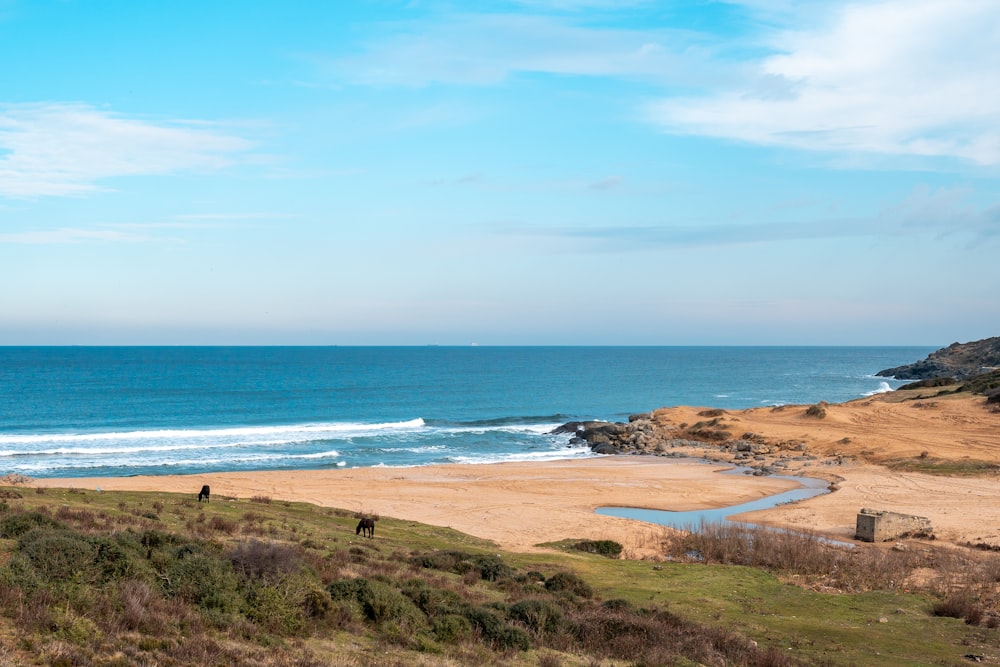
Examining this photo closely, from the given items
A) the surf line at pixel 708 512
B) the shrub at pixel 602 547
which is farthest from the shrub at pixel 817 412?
the shrub at pixel 602 547

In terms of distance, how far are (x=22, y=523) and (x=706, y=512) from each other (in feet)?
107

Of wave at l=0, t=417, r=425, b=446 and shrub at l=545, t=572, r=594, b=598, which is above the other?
shrub at l=545, t=572, r=594, b=598

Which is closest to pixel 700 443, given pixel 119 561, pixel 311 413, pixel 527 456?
pixel 527 456

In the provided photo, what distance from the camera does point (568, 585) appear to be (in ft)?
66.3

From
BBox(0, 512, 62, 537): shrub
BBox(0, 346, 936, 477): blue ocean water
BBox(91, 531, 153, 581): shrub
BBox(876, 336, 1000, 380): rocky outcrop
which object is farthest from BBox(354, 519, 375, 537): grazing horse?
Result: BBox(876, 336, 1000, 380): rocky outcrop

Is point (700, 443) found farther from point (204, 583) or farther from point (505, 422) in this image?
point (204, 583)

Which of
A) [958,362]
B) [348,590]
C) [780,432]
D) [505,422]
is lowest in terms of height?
[505,422]

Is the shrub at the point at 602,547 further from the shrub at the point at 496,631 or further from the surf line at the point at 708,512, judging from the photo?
the shrub at the point at 496,631

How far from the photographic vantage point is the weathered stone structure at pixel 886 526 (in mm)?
31250

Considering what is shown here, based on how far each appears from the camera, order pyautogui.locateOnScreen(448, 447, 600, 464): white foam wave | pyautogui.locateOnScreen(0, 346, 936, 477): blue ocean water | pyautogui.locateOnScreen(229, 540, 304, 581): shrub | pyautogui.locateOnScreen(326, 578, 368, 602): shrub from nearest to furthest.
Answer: pyautogui.locateOnScreen(229, 540, 304, 581): shrub, pyautogui.locateOnScreen(326, 578, 368, 602): shrub, pyautogui.locateOnScreen(0, 346, 936, 477): blue ocean water, pyautogui.locateOnScreen(448, 447, 600, 464): white foam wave

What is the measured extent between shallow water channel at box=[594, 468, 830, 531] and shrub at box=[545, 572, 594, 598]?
15028 mm

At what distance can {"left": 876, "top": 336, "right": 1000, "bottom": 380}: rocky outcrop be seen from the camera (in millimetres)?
139000

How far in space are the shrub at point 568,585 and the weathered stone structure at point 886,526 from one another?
16.6 meters

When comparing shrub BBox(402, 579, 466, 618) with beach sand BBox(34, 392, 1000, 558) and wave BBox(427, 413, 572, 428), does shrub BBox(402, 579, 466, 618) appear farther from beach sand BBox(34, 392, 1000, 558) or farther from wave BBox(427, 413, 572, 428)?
wave BBox(427, 413, 572, 428)
